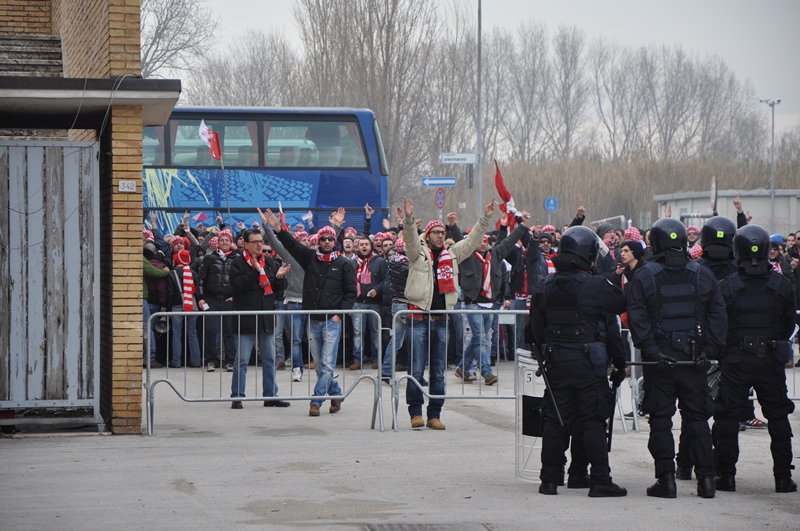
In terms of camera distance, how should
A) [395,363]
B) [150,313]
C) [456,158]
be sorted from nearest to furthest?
[395,363] < [150,313] < [456,158]

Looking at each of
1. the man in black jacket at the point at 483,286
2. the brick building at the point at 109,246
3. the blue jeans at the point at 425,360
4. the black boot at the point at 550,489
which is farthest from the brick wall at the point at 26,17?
the black boot at the point at 550,489

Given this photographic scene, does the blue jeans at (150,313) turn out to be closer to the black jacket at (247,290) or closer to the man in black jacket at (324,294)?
the black jacket at (247,290)

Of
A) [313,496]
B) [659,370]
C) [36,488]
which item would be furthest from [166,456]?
[659,370]

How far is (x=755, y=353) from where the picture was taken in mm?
7645

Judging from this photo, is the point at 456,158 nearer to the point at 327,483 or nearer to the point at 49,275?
the point at 49,275

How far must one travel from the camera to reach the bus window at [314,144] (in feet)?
70.3

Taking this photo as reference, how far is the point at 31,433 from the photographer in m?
9.94

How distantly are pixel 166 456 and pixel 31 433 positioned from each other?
6.33 ft

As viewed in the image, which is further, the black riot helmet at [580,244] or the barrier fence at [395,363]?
the barrier fence at [395,363]

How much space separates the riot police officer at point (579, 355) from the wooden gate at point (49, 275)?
4.53 meters

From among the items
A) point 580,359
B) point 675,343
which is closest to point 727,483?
point 675,343

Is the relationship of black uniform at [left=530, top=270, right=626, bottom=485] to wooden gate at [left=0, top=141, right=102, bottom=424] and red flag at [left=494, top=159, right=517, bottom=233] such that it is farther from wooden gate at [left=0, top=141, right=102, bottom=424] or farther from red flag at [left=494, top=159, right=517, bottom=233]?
wooden gate at [left=0, top=141, right=102, bottom=424]

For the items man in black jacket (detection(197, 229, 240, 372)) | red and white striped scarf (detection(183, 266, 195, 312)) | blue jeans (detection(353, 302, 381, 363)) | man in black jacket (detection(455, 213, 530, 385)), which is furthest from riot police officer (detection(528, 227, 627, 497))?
red and white striped scarf (detection(183, 266, 195, 312))

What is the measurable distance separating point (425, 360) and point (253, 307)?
2.44m
